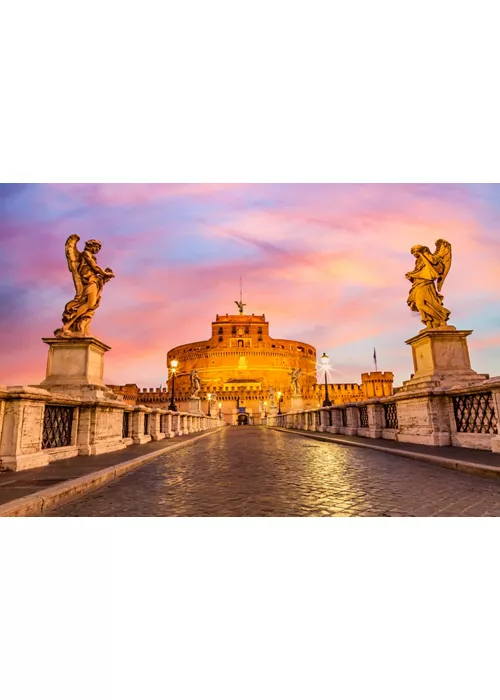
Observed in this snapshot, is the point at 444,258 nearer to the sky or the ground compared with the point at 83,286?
nearer to the sky

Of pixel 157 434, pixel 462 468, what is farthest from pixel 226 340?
pixel 462 468

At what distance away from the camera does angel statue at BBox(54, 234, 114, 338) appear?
805cm

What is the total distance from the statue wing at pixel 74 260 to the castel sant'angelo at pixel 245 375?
2467 inches

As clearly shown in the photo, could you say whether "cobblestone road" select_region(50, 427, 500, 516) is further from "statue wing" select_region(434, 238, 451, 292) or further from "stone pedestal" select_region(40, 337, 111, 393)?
"statue wing" select_region(434, 238, 451, 292)

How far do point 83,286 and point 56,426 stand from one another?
3.41 metres

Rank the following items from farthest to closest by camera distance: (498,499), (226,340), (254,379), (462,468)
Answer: (226,340) → (254,379) → (462,468) → (498,499)

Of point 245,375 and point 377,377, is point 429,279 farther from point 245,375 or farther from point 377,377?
point 245,375

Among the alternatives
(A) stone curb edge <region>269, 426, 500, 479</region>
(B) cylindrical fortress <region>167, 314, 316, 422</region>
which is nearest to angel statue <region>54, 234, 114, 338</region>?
(A) stone curb edge <region>269, 426, 500, 479</region>

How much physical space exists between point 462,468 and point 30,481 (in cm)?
566

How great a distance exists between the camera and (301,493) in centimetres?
421

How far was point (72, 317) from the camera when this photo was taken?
26.4 feet

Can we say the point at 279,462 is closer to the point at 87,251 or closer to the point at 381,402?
the point at 381,402

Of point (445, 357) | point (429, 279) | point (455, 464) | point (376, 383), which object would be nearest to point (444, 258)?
point (429, 279)

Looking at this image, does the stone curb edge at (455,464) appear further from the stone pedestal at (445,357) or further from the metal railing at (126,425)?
the metal railing at (126,425)
